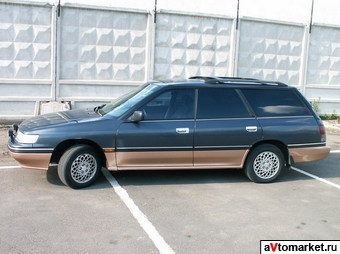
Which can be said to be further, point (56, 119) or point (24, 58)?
point (24, 58)

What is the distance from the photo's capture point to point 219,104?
685 cm

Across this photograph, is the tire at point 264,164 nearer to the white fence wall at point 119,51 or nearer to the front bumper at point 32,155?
the front bumper at point 32,155

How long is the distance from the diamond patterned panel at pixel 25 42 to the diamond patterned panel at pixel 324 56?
8.27 meters

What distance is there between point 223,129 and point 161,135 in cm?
100

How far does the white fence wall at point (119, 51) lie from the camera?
1083cm

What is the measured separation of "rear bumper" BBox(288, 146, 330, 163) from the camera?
23.2ft

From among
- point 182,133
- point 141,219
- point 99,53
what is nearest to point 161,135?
point 182,133

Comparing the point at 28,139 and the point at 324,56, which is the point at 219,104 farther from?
the point at 324,56

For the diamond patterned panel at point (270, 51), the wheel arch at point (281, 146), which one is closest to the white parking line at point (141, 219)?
the wheel arch at point (281, 146)

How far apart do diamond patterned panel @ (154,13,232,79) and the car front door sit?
551cm

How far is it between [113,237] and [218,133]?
8.73ft

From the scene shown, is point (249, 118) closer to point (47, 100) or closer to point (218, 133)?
point (218, 133)

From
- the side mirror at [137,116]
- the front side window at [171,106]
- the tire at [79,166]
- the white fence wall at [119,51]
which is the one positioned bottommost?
the tire at [79,166]

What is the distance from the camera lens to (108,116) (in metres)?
6.53
